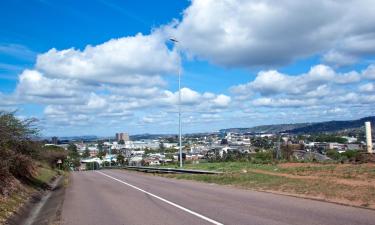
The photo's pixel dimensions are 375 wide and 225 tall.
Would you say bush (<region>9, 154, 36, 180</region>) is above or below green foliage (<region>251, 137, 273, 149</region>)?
below

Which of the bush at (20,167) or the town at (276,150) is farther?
the town at (276,150)

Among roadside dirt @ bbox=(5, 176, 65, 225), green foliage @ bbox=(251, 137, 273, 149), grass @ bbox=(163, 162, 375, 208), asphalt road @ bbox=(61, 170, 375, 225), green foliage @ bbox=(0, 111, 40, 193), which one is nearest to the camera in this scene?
asphalt road @ bbox=(61, 170, 375, 225)

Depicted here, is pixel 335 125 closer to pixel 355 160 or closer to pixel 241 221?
pixel 355 160

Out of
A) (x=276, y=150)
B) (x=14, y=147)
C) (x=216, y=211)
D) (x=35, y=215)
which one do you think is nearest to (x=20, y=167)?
(x=14, y=147)

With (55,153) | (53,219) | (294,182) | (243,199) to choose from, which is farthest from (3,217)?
(55,153)

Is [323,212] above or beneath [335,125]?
beneath

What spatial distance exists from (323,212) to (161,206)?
541cm

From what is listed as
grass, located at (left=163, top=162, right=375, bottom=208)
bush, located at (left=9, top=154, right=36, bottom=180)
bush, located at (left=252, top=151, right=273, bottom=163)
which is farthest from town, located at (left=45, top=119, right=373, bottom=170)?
bush, located at (left=9, top=154, right=36, bottom=180)

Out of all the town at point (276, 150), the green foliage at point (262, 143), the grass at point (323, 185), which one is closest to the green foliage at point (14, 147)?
the grass at point (323, 185)

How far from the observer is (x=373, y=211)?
1228cm

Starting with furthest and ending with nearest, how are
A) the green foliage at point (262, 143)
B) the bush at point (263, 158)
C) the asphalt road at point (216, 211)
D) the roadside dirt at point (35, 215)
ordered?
the green foliage at point (262, 143), the bush at point (263, 158), the roadside dirt at point (35, 215), the asphalt road at point (216, 211)

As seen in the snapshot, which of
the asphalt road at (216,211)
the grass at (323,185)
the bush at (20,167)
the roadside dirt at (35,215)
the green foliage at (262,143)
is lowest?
the roadside dirt at (35,215)

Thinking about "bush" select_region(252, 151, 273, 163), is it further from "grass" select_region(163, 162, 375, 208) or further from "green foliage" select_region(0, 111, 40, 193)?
"green foliage" select_region(0, 111, 40, 193)

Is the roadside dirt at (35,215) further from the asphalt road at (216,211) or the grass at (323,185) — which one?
the grass at (323,185)
